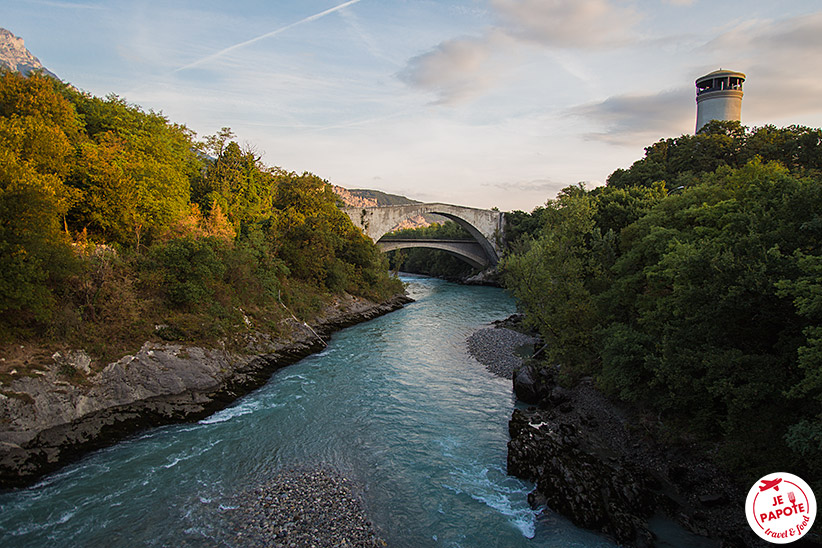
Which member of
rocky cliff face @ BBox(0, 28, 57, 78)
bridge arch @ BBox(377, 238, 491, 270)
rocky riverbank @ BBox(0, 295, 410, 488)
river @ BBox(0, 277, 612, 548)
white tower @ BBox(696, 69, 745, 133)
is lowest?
river @ BBox(0, 277, 612, 548)

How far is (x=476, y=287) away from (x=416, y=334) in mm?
32959

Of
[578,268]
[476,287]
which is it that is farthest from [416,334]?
[476,287]

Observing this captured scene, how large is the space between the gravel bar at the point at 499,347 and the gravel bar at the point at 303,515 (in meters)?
10.7

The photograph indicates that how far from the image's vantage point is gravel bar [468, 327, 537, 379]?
1928 cm

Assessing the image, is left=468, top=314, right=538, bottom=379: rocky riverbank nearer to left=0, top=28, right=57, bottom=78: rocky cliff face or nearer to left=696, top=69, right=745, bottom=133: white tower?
left=696, top=69, right=745, bottom=133: white tower

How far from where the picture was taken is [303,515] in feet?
27.7

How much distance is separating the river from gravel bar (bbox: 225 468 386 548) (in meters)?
0.31

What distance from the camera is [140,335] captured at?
1476 centimetres

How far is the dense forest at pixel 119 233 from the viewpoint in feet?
40.1

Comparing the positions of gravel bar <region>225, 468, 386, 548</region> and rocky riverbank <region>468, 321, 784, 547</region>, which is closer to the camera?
gravel bar <region>225, 468, 386, 548</region>

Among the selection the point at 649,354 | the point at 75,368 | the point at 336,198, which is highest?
the point at 336,198

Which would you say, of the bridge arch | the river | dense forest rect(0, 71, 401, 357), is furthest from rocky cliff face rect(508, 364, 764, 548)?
the bridge arch

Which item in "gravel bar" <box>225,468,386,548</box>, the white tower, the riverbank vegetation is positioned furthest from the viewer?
the riverbank vegetation

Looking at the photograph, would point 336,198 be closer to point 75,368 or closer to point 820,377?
point 75,368
